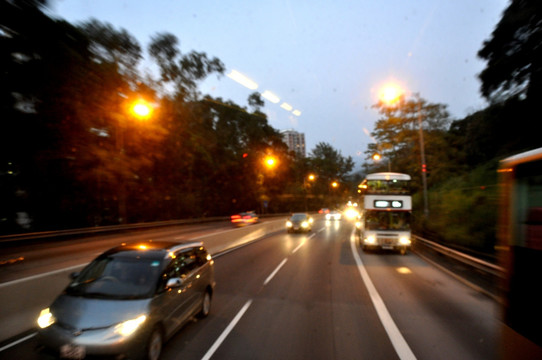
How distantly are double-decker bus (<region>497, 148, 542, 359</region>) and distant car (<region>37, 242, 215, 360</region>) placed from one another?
4.68 m

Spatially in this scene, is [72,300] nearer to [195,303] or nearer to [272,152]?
[195,303]

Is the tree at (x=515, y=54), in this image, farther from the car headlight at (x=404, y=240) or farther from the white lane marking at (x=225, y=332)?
the white lane marking at (x=225, y=332)

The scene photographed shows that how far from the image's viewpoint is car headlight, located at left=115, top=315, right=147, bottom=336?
15.5 ft

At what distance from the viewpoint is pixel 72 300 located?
5184 mm

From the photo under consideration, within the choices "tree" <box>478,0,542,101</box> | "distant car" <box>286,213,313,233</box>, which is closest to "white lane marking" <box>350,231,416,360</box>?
"tree" <box>478,0,542,101</box>

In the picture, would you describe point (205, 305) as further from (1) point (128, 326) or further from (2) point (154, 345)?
(1) point (128, 326)

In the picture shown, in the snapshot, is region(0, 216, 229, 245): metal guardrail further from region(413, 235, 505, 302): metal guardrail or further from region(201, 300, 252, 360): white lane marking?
region(413, 235, 505, 302): metal guardrail

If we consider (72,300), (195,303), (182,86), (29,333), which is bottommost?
(29,333)

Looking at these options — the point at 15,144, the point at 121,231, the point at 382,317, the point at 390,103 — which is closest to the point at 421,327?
the point at 382,317

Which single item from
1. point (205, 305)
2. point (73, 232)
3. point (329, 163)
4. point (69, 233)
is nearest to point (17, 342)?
point (205, 305)

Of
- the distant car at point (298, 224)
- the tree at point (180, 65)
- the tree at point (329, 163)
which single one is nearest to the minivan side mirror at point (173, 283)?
the distant car at point (298, 224)

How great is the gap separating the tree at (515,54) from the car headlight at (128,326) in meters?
19.5

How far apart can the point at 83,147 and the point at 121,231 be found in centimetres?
734

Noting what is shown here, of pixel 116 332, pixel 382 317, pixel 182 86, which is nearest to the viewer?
pixel 116 332
